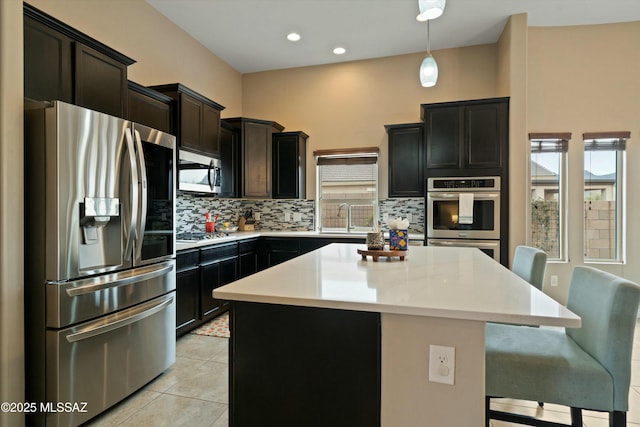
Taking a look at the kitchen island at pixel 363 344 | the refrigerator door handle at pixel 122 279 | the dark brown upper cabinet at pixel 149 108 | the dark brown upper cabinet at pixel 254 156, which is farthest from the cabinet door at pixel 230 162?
the kitchen island at pixel 363 344

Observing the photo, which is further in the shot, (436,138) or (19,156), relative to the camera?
(436,138)

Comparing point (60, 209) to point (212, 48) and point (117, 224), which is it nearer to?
point (117, 224)

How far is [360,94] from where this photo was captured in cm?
496

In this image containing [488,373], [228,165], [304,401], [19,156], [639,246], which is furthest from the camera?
[228,165]

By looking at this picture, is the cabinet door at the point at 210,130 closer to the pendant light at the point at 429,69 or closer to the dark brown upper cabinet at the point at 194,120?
the dark brown upper cabinet at the point at 194,120

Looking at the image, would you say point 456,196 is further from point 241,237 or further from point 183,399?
point 183,399

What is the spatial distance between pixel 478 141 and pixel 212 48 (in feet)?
11.8

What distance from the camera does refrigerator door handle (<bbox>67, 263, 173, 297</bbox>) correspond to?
1895 millimetres

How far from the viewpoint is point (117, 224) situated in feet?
6.82

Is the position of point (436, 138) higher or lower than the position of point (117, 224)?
higher

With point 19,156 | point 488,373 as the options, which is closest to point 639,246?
point 488,373

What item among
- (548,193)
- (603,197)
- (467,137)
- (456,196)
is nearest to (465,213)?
(456,196)

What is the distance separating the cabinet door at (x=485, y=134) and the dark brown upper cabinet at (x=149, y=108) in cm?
325

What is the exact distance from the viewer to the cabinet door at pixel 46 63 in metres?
1.97
